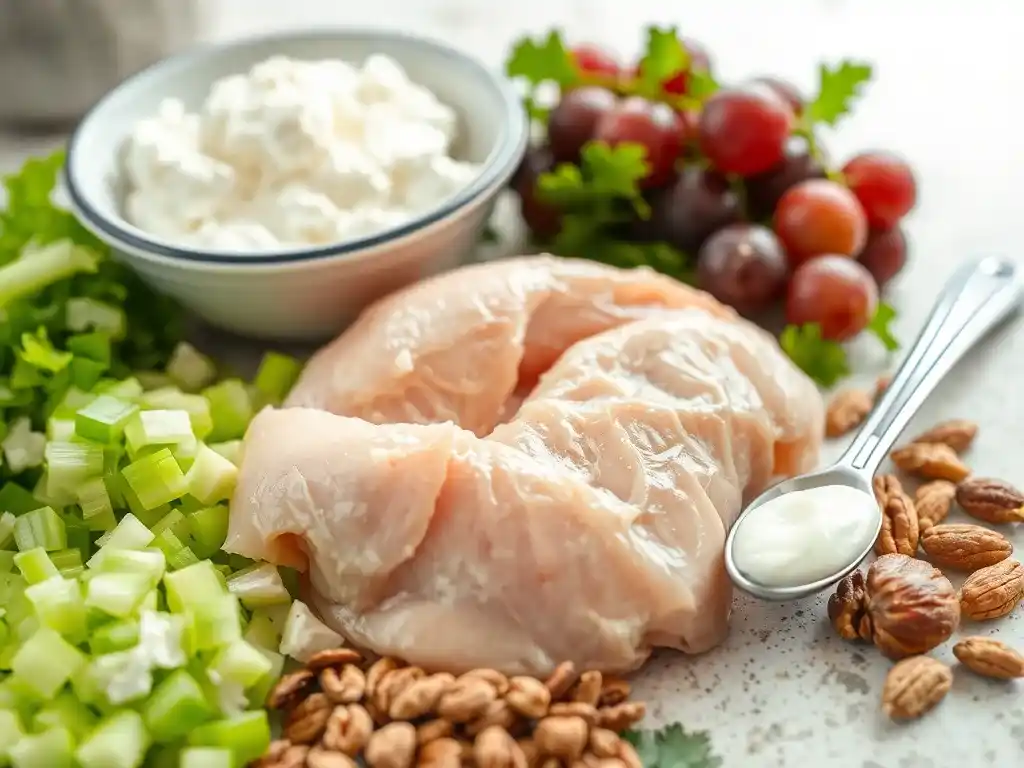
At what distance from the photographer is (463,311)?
193 cm

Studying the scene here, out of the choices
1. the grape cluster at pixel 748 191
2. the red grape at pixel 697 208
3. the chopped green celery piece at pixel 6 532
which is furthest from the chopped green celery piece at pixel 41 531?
the red grape at pixel 697 208

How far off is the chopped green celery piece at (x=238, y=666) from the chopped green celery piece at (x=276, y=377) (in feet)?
1.99

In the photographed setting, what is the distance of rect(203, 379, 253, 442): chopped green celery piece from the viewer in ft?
6.52

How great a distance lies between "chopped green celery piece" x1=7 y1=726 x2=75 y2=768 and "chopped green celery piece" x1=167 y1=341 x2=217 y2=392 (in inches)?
32.0

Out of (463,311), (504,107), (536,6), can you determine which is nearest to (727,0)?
(536,6)

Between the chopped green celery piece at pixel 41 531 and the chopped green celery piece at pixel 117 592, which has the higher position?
the chopped green celery piece at pixel 117 592

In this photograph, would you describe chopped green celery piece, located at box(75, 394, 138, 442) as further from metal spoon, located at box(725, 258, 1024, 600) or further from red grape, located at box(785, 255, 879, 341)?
red grape, located at box(785, 255, 879, 341)

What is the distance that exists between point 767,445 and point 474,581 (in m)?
0.52

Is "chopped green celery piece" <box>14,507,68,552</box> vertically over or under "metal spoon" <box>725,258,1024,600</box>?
under

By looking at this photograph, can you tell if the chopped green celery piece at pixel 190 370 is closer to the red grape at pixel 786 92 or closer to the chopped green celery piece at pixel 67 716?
the chopped green celery piece at pixel 67 716

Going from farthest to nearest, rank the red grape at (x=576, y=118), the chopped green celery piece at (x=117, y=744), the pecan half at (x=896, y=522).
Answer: the red grape at (x=576, y=118) < the pecan half at (x=896, y=522) < the chopped green celery piece at (x=117, y=744)

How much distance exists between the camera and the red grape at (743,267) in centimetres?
218

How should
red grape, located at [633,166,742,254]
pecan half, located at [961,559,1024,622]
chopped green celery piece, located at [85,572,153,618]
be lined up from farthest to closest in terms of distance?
red grape, located at [633,166,742,254] → pecan half, located at [961,559,1024,622] → chopped green celery piece, located at [85,572,153,618]

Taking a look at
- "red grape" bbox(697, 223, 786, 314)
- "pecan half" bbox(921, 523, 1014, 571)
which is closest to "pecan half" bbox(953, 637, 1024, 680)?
"pecan half" bbox(921, 523, 1014, 571)
